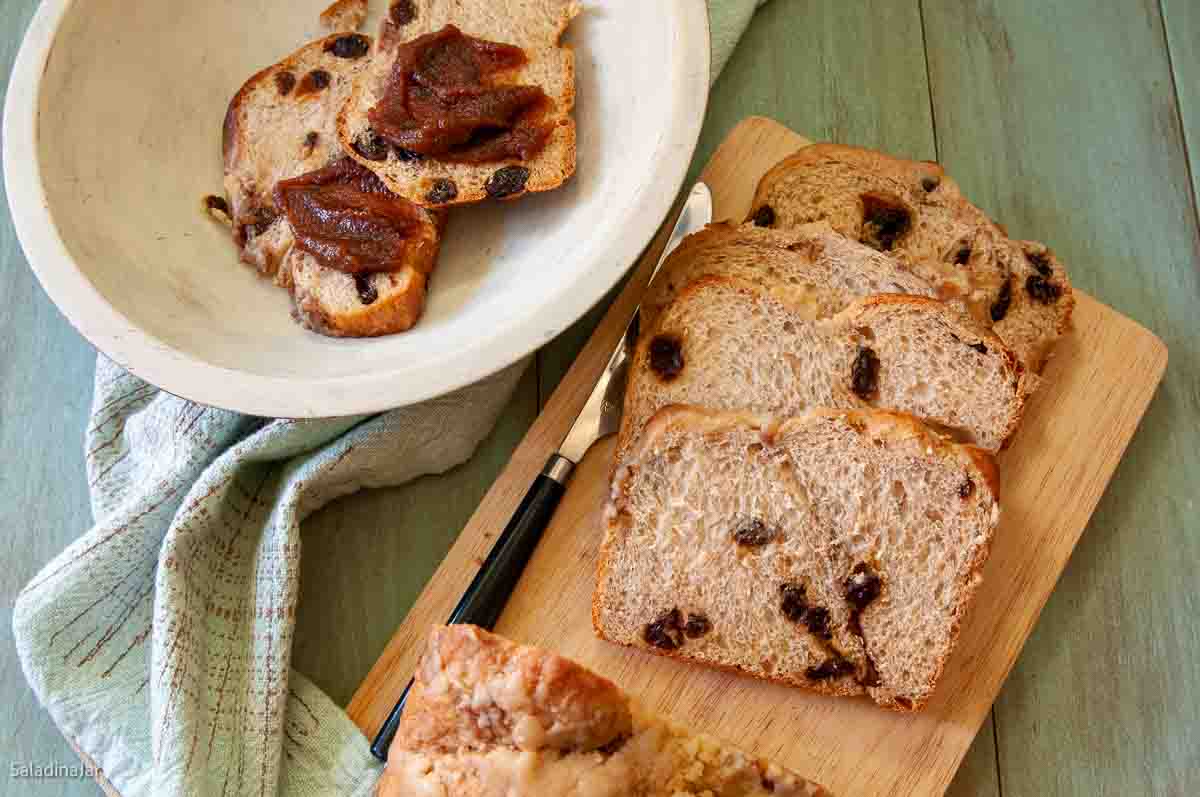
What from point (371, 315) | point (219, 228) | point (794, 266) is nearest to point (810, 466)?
point (794, 266)

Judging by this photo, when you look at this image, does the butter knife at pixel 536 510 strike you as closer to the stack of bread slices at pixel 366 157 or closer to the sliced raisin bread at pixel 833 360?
the sliced raisin bread at pixel 833 360

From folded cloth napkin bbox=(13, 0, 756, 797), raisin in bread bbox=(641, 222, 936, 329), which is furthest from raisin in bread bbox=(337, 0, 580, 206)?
folded cloth napkin bbox=(13, 0, 756, 797)

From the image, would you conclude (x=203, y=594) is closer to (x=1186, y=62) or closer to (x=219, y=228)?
(x=219, y=228)

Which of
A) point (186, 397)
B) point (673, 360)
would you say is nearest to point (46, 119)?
point (186, 397)

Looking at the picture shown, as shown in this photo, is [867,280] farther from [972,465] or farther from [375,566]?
[375,566]

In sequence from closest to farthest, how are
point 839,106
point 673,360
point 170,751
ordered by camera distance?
point 170,751
point 673,360
point 839,106

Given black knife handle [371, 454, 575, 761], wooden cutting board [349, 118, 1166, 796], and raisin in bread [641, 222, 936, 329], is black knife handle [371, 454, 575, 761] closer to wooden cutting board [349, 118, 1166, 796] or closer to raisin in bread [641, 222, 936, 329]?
wooden cutting board [349, 118, 1166, 796]
